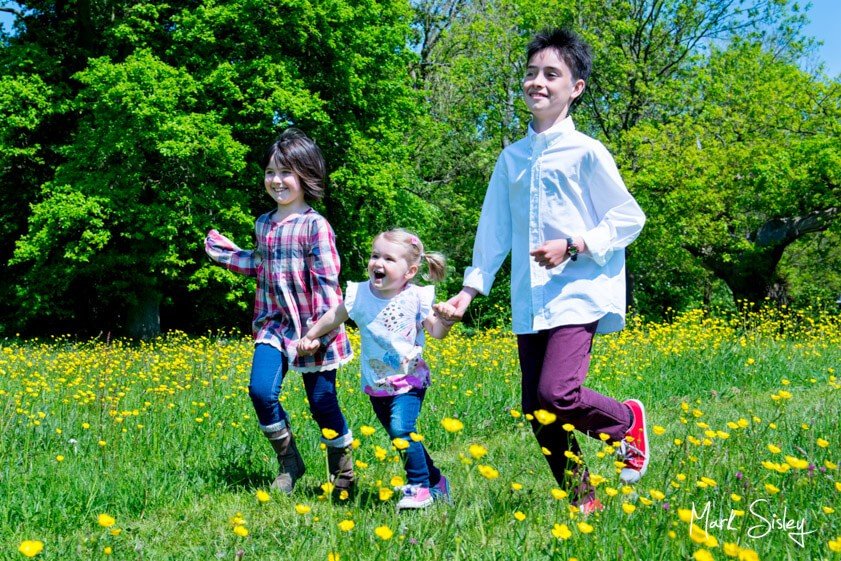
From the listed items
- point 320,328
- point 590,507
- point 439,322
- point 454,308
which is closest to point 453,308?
point 454,308

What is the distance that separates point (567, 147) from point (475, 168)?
69.3 ft

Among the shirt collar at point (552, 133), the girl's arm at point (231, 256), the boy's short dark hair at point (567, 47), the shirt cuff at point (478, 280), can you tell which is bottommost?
the shirt cuff at point (478, 280)

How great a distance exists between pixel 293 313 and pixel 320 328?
0.77 feet

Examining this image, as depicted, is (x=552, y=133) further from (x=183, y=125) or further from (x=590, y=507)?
(x=183, y=125)

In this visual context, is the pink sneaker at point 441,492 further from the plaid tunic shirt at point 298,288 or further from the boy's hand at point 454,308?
the boy's hand at point 454,308

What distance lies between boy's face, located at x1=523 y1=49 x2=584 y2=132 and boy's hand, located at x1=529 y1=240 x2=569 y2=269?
66 cm

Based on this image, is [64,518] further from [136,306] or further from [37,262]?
[136,306]

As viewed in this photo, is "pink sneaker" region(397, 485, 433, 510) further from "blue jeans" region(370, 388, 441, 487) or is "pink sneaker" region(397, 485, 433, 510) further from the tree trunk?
the tree trunk

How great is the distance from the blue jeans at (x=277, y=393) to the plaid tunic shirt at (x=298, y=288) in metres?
A: 0.05

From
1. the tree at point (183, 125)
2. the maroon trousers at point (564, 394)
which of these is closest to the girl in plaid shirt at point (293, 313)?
the maroon trousers at point (564, 394)

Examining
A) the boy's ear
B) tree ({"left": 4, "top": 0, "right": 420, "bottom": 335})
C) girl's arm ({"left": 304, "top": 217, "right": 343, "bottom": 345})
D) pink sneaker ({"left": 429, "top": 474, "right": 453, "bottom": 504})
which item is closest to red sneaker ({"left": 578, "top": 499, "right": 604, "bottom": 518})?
pink sneaker ({"left": 429, "top": 474, "right": 453, "bottom": 504})

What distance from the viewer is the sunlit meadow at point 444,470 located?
2.30 metres

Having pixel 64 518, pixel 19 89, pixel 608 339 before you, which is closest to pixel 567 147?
pixel 64 518

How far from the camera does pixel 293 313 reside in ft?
12.3
